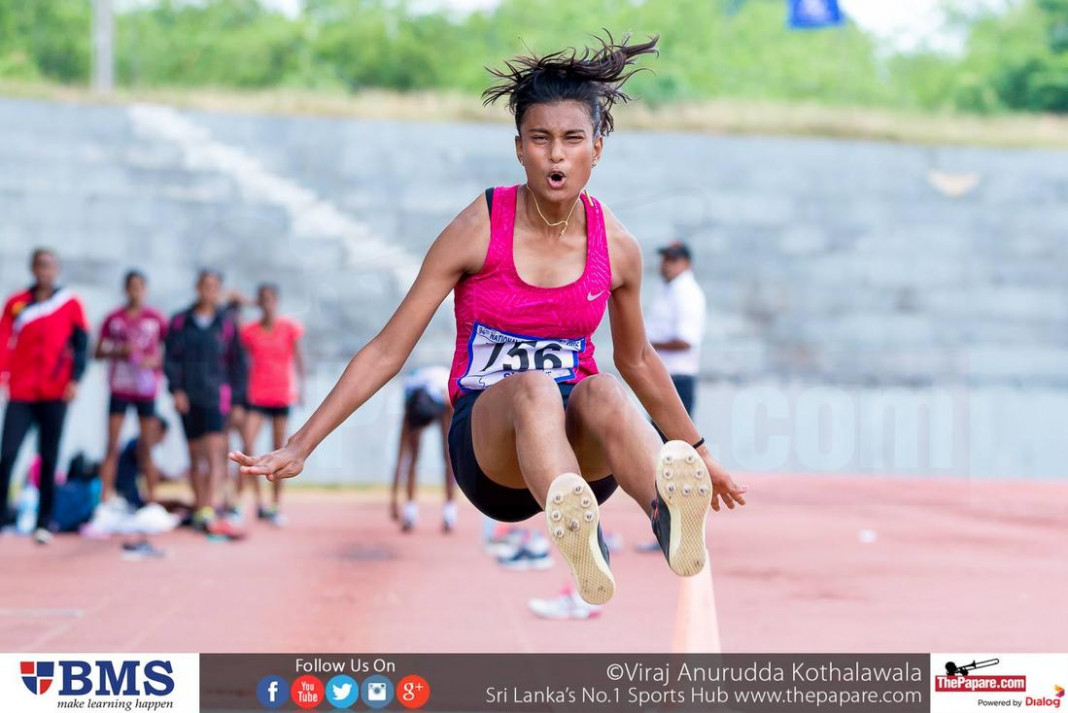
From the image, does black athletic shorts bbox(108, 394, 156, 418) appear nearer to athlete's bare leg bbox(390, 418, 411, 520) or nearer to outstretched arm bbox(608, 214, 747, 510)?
athlete's bare leg bbox(390, 418, 411, 520)

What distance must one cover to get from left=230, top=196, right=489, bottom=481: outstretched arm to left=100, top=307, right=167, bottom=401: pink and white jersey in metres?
7.05

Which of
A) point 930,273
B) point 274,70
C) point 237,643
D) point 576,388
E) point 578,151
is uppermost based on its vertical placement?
point 274,70

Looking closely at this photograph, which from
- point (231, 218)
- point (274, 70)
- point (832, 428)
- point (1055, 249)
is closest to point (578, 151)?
point (832, 428)

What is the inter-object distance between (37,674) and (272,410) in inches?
262

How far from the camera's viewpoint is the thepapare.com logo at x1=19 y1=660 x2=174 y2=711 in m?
5.30

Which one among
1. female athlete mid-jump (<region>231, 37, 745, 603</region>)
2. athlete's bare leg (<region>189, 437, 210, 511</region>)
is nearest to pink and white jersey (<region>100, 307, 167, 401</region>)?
athlete's bare leg (<region>189, 437, 210, 511</region>)

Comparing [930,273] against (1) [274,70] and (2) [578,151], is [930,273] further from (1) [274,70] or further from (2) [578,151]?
(1) [274,70]

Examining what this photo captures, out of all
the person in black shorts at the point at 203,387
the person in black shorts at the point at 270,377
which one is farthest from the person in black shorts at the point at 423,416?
the person in black shorts at the point at 203,387

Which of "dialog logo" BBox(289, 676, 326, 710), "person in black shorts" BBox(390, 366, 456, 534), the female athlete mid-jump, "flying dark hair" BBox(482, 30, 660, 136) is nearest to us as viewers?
the female athlete mid-jump

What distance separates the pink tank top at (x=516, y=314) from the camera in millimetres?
4516

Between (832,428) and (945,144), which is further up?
(945,144)

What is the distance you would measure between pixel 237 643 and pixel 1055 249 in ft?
54.2

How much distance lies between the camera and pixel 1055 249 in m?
20.4

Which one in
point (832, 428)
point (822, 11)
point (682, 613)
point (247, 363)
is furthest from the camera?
point (822, 11)
